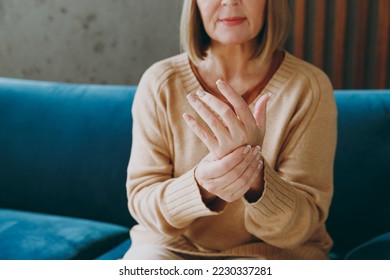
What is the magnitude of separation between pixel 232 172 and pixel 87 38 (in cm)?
159

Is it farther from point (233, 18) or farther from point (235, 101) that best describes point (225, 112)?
point (233, 18)

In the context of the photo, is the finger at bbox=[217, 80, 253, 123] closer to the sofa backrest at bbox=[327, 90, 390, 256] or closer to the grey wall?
the sofa backrest at bbox=[327, 90, 390, 256]

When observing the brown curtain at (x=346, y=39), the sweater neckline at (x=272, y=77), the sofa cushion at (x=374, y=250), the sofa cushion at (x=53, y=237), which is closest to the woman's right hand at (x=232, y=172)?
the sweater neckline at (x=272, y=77)

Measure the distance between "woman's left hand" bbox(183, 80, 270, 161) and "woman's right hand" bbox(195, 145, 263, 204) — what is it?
0.05 ft

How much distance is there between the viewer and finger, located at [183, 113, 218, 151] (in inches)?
34.4

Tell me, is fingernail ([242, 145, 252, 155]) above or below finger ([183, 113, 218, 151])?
below

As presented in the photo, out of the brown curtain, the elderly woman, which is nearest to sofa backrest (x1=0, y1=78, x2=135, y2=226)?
the elderly woman

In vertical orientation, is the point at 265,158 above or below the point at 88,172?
above

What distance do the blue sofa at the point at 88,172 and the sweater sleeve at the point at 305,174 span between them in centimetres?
29

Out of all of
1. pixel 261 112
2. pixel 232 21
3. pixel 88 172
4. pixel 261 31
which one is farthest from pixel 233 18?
pixel 88 172

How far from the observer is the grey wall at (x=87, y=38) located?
224 cm

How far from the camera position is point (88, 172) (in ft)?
5.12
